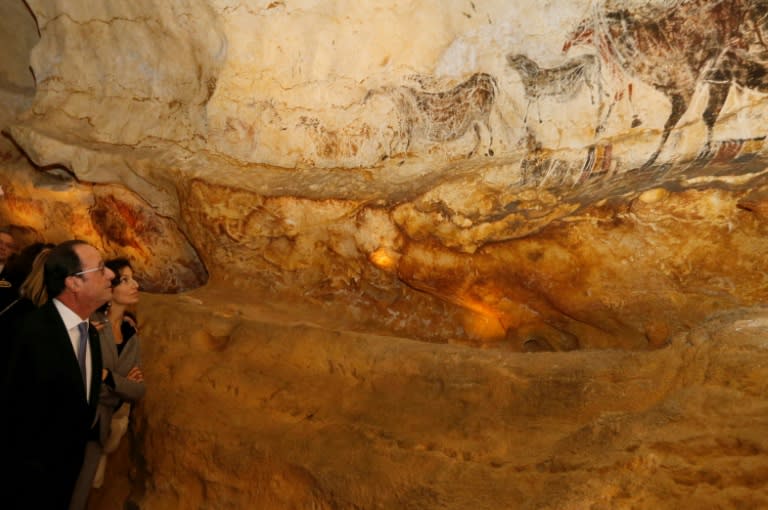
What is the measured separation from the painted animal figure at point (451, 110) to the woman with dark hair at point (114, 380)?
6.82 feet

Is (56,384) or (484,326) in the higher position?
(484,326)

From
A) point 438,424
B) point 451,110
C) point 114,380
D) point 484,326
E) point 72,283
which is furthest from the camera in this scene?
point 451,110

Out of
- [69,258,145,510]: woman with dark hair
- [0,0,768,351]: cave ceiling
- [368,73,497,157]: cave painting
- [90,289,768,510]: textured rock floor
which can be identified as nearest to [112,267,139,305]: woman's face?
[69,258,145,510]: woman with dark hair

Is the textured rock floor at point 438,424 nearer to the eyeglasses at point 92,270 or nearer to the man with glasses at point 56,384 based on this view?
the man with glasses at point 56,384

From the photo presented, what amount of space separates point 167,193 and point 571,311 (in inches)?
115

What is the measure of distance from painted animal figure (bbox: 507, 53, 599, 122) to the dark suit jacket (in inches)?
114

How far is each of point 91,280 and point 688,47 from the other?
10.5 ft

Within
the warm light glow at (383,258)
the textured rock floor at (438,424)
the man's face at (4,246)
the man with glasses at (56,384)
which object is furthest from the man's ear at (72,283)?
the warm light glow at (383,258)

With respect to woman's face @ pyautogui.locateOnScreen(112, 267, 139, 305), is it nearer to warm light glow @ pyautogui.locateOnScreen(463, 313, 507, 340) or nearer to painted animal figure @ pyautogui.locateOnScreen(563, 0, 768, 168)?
warm light glow @ pyautogui.locateOnScreen(463, 313, 507, 340)

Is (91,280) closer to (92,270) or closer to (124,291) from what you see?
(92,270)

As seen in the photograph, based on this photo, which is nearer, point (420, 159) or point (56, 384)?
point (56, 384)

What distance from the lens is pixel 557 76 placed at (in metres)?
3.77

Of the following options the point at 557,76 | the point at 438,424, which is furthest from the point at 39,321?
the point at 557,76

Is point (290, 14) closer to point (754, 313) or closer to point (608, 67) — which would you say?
point (608, 67)
